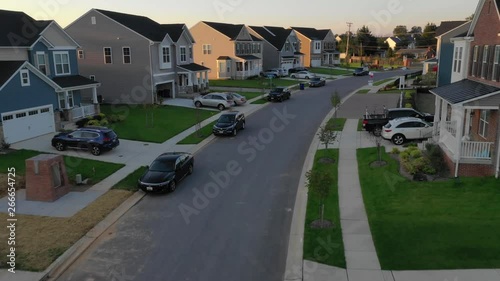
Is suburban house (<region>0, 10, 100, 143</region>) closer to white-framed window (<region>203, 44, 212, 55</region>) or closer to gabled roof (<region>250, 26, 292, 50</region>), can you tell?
white-framed window (<region>203, 44, 212, 55</region>)

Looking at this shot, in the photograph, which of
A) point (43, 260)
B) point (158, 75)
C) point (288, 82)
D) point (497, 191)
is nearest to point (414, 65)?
point (288, 82)

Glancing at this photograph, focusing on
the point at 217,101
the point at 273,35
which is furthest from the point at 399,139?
the point at 273,35

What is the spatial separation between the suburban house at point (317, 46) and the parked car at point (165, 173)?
75839 millimetres

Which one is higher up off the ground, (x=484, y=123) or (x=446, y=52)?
(x=446, y=52)

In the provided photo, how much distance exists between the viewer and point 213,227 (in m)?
15.7

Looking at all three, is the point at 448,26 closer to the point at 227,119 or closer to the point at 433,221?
the point at 227,119

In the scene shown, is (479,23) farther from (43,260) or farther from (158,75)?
(158,75)

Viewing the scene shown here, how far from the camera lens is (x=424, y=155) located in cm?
2066

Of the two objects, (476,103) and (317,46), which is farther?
(317,46)

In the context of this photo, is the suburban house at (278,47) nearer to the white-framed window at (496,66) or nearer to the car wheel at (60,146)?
the car wheel at (60,146)

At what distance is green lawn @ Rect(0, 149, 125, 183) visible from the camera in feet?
70.9

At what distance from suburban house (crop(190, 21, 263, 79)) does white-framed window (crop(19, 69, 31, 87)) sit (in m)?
41.6

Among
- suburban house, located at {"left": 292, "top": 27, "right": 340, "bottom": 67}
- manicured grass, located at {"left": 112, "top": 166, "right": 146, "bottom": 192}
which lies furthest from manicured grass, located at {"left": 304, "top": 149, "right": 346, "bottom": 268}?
suburban house, located at {"left": 292, "top": 27, "right": 340, "bottom": 67}

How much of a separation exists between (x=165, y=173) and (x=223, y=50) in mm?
51534
